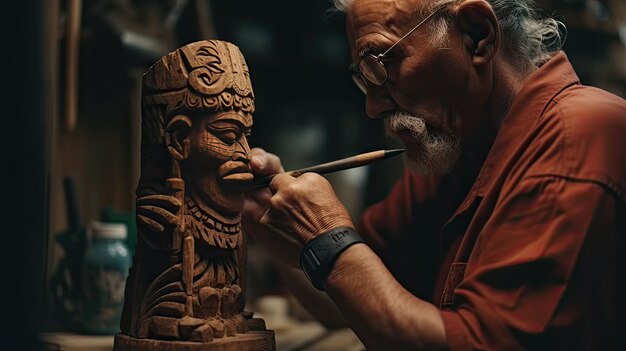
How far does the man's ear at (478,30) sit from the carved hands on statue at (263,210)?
2.37 feet

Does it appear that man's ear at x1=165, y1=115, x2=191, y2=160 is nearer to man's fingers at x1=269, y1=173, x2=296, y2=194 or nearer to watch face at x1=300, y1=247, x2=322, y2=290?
man's fingers at x1=269, y1=173, x2=296, y2=194

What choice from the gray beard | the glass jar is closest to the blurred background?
the glass jar

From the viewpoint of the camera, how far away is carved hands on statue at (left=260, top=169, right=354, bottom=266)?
7.02 feet

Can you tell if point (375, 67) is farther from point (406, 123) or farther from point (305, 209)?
point (305, 209)

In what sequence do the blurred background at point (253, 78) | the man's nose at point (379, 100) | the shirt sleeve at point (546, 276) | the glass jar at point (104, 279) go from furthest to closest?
the blurred background at point (253, 78) < the glass jar at point (104, 279) < the man's nose at point (379, 100) < the shirt sleeve at point (546, 276)

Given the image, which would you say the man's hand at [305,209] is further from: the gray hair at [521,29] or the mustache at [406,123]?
the gray hair at [521,29]

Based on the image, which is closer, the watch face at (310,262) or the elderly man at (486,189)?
the elderly man at (486,189)

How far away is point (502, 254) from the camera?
1.97m

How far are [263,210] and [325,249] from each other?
0.76 m

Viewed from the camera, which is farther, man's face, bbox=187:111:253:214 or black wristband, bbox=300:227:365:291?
man's face, bbox=187:111:253:214

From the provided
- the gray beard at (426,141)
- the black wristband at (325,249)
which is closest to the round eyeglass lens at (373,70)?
→ the gray beard at (426,141)

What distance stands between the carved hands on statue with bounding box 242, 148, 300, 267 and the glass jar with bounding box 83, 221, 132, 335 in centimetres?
56

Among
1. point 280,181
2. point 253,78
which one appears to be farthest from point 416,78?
point 253,78

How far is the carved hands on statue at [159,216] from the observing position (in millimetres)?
2234
